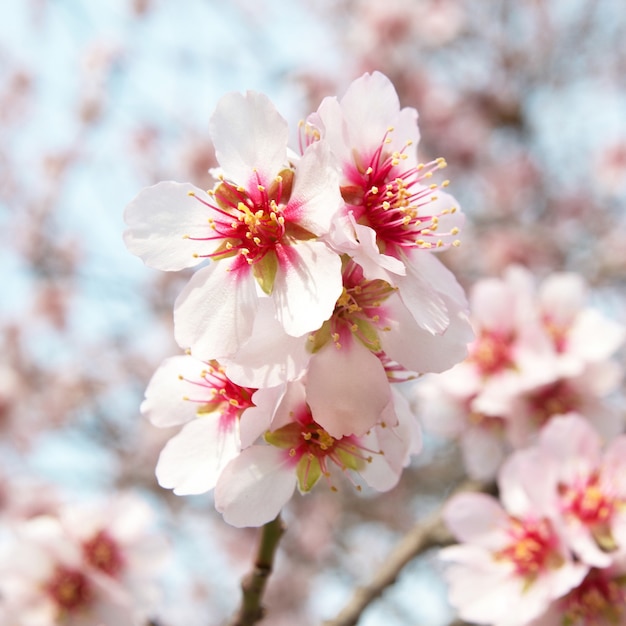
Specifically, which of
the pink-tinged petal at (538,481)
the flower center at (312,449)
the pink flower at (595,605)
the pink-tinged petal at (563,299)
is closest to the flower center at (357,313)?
the flower center at (312,449)

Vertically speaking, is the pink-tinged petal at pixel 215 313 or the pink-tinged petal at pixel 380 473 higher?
the pink-tinged petal at pixel 215 313

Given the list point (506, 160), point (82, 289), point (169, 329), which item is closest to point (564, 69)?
point (506, 160)

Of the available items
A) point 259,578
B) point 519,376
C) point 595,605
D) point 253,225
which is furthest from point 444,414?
point 253,225

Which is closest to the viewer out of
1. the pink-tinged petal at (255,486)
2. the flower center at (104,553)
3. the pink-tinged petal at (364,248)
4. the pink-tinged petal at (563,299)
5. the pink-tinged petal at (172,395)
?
the pink-tinged petal at (364,248)

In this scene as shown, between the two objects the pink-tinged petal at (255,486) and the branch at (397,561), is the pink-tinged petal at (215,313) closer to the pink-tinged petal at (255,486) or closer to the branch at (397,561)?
the pink-tinged petal at (255,486)

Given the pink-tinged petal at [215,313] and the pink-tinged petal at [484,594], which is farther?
the pink-tinged petal at [484,594]

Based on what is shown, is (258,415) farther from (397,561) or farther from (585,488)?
(397,561)

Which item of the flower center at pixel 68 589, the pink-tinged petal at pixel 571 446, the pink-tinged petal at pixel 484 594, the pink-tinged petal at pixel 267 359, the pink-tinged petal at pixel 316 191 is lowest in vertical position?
the flower center at pixel 68 589
